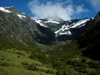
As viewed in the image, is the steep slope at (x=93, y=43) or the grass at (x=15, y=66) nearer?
the grass at (x=15, y=66)

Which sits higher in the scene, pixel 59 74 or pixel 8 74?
pixel 8 74

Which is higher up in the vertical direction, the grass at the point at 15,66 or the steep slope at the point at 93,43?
the steep slope at the point at 93,43

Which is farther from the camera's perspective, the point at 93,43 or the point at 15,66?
the point at 93,43

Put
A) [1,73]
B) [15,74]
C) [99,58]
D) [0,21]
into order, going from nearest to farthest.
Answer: [1,73], [15,74], [99,58], [0,21]

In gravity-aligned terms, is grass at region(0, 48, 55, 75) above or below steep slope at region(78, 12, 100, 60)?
below

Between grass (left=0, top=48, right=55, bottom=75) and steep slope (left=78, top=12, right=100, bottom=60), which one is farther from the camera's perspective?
steep slope (left=78, top=12, right=100, bottom=60)

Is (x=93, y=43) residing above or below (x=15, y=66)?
above

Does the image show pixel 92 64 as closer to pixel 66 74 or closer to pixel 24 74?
pixel 66 74

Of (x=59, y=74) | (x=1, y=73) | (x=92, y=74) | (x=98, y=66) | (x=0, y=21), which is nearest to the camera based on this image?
(x=1, y=73)

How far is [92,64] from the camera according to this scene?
41906mm

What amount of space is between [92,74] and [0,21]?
594ft

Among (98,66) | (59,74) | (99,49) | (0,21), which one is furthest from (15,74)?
(0,21)

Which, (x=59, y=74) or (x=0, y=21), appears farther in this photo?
(x=0, y=21)

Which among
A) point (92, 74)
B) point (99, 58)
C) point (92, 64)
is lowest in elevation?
point (92, 74)
